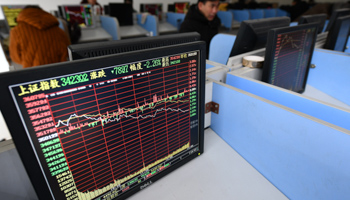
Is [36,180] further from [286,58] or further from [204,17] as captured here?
[204,17]

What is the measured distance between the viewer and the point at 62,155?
0.49m

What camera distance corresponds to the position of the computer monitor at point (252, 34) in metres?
1.18

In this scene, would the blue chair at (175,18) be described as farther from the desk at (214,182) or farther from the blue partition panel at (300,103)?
the desk at (214,182)

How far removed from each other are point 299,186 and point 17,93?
0.83 meters

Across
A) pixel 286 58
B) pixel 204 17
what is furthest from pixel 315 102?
pixel 204 17

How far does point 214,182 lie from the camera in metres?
0.75

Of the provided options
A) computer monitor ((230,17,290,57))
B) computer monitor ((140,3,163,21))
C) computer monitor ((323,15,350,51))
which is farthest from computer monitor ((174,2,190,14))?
computer monitor ((230,17,290,57))

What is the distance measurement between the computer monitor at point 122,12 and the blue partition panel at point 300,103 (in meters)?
3.69

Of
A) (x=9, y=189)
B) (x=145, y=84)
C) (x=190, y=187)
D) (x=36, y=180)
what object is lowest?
(x=190, y=187)

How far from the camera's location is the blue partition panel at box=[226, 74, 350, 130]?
27.3 inches

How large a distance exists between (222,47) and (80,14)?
2.93m

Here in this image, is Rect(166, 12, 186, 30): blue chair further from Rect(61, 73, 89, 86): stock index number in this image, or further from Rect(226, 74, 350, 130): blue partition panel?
Rect(61, 73, 89, 86): stock index number

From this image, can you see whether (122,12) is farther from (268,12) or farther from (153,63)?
(268,12)

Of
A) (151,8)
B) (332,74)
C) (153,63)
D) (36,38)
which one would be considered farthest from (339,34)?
(151,8)
